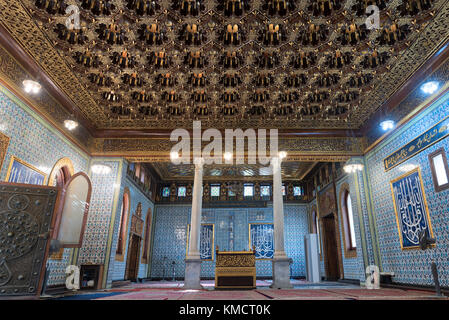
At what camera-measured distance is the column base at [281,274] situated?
740 cm

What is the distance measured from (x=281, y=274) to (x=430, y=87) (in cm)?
537

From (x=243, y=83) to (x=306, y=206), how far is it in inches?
358

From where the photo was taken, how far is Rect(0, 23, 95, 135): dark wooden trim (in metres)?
4.99

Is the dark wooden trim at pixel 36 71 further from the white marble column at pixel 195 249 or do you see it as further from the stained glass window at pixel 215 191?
the stained glass window at pixel 215 191

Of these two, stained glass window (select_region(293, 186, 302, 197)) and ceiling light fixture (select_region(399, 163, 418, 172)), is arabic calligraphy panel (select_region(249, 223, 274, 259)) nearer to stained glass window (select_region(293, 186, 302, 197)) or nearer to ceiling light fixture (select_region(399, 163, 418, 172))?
stained glass window (select_region(293, 186, 302, 197))

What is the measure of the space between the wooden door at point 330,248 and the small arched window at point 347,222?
4.68ft

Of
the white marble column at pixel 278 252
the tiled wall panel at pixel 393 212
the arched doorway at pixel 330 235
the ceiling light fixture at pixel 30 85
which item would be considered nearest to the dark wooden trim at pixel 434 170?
the tiled wall panel at pixel 393 212

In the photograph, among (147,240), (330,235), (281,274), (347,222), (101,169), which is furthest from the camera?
(147,240)

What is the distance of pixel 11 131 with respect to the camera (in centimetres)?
528

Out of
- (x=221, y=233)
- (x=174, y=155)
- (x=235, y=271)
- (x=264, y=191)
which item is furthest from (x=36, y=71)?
(x=264, y=191)

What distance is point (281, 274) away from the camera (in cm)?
750

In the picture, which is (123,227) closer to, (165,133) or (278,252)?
(165,133)
